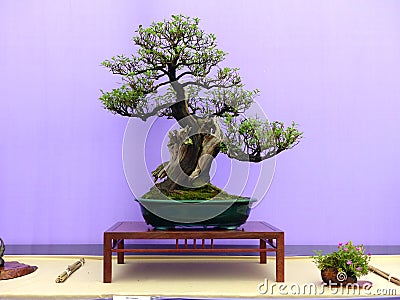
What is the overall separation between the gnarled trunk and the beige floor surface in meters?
0.42

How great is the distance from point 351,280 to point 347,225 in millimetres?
773

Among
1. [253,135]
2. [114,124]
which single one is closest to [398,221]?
[253,135]

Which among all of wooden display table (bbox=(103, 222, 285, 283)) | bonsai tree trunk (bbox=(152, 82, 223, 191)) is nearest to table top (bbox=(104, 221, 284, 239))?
wooden display table (bbox=(103, 222, 285, 283))

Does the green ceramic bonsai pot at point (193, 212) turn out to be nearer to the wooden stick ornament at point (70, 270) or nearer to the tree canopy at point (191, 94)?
the tree canopy at point (191, 94)

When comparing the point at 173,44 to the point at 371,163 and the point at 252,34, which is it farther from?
the point at 371,163

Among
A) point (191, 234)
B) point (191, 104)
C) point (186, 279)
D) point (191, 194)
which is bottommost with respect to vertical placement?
point (186, 279)

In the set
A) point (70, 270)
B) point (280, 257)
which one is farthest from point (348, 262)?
point (70, 270)

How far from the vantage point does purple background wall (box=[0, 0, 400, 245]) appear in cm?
289

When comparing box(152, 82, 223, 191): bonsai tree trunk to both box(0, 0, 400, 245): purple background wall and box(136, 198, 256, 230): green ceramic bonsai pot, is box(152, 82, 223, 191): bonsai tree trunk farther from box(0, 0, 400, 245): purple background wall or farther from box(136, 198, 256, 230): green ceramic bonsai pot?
box(0, 0, 400, 245): purple background wall

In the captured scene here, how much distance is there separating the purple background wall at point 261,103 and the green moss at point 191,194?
54cm

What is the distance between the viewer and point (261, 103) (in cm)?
293

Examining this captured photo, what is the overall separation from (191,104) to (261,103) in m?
0.54

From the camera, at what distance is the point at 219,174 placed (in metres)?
2.90

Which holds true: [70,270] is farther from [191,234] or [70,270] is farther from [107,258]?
[191,234]
